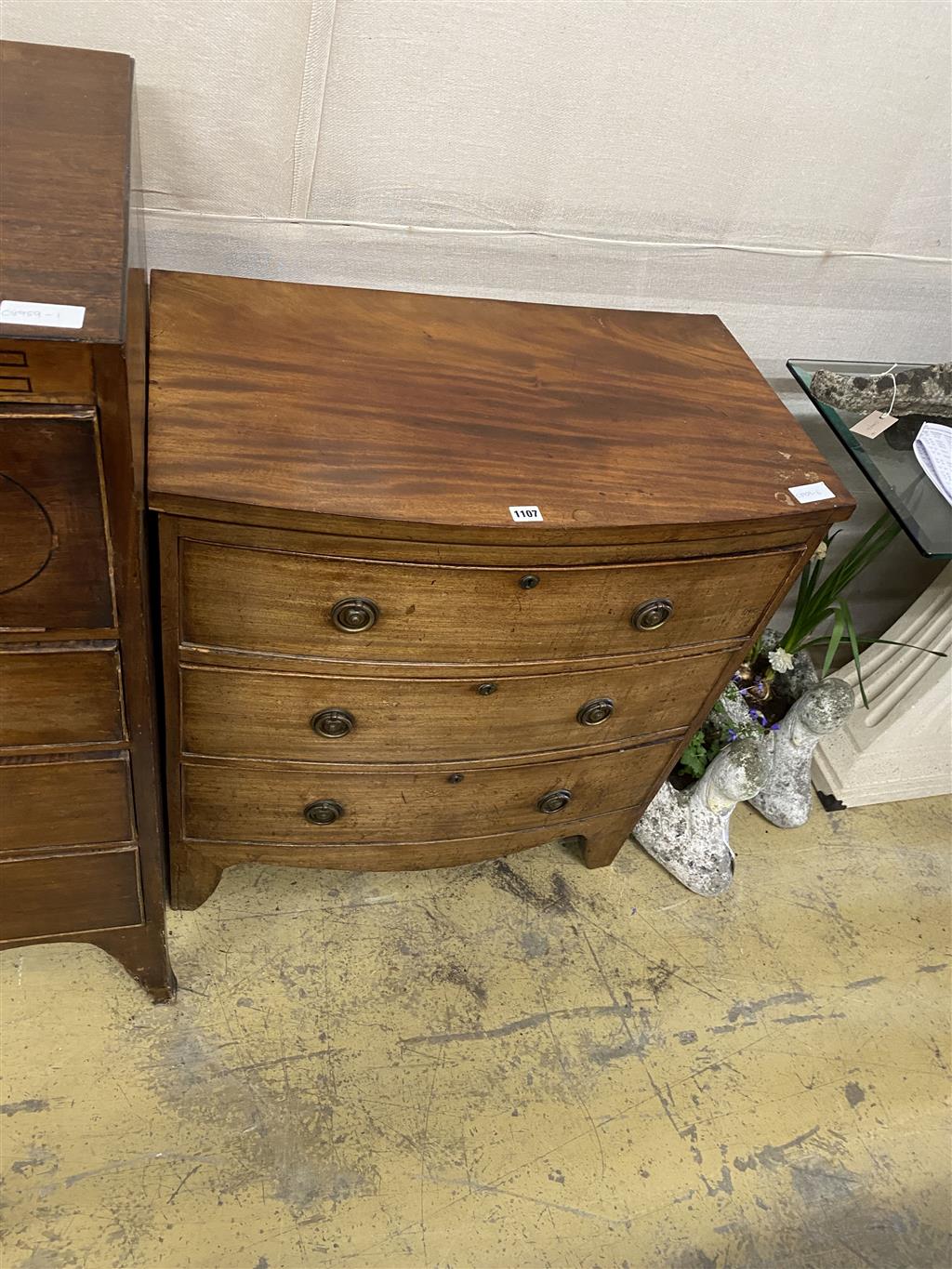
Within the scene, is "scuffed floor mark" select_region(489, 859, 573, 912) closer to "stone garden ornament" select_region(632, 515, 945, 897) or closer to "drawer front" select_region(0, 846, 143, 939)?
"stone garden ornament" select_region(632, 515, 945, 897)

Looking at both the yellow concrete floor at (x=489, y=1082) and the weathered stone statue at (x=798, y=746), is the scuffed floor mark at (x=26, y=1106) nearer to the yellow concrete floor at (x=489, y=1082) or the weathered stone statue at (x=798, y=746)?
the yellow concrete floor at (x=489, y=1082)

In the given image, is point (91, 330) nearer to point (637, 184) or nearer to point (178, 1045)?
point (637, 184)

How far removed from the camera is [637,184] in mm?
1461

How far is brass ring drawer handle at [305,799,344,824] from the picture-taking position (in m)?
1.45

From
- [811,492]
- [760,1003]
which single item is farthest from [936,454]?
[760,1003]

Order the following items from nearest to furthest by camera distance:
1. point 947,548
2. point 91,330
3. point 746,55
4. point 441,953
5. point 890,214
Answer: point 91,330
point 746,55
point 947,548
point 890,214
point 441,953

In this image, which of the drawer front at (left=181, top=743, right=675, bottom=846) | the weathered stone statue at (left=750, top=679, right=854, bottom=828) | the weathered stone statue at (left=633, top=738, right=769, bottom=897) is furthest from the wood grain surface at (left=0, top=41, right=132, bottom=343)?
the weathered stone statue at (left=750, top=679, right=854, bottom=828)

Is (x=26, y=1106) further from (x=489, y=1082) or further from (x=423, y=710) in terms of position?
(x=423, y=710)

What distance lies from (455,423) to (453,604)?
0.22 metres

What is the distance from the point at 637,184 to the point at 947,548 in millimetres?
740

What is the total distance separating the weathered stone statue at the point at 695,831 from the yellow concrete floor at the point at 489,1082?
0.05 m

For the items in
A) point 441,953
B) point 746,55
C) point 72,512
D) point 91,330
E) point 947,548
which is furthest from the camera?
point 441,953

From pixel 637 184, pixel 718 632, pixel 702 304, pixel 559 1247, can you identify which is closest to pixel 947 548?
pixel 718 632

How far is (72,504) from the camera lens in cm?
87
